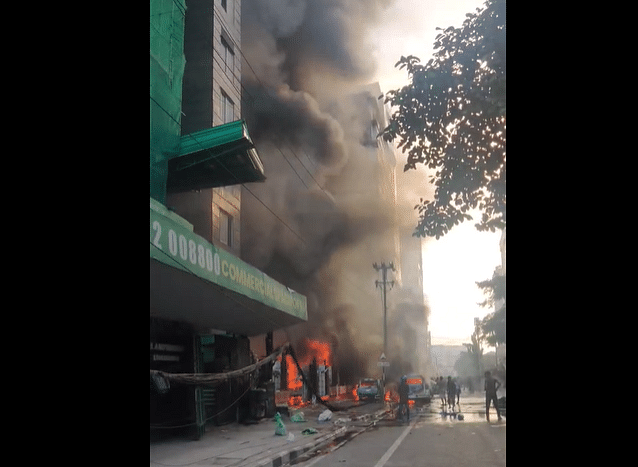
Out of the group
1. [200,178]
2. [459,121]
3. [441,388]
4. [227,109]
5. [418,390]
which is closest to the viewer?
[459,121]

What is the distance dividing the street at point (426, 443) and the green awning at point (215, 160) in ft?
10.3

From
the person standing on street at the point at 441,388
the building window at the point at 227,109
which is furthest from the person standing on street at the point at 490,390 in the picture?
the building window at the point at 227,109

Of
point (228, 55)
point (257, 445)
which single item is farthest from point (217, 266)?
point (228, 55)

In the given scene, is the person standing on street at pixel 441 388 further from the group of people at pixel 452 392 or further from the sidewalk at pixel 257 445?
the sidewalk at pixel 257 445

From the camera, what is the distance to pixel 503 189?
6.50 m

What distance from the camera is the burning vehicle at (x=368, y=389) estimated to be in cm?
709

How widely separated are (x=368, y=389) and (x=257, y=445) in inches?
58.2

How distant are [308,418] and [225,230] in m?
2.44

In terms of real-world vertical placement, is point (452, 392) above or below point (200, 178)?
below

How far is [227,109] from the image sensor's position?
7020 millimetres

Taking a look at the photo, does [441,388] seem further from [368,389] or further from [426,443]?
[368,389]
